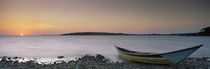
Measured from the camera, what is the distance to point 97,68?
33.8 ft

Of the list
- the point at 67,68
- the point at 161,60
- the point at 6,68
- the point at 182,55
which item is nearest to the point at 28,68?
the point at 6,68

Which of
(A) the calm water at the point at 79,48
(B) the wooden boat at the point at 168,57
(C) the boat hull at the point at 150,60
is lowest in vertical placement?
(A) the calm water at the point at 79,48

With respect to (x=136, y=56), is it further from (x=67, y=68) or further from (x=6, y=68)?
(x=6, y=68)

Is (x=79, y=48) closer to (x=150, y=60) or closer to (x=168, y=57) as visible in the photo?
(x=150, y=60)

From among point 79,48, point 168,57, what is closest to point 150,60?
point 168,57

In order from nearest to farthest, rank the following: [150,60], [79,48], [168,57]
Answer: [168,57]
[150,60]
[79,48]

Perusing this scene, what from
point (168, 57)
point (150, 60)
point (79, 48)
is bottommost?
point (79, 48)

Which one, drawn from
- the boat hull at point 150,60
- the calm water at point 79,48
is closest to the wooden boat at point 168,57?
the boat hull at point 150,60

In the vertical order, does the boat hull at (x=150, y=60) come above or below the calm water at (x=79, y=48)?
above

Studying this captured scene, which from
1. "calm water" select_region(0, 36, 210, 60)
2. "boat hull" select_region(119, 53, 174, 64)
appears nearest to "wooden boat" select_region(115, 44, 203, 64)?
"boat hull" select_region(119, 53, 174, 64)

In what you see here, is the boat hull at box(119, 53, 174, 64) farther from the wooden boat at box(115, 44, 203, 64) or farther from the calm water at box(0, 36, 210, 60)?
the calm water at box(0, 36, 210, 60)

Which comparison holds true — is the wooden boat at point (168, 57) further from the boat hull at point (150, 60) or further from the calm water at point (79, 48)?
the calm water at point (79, 48)

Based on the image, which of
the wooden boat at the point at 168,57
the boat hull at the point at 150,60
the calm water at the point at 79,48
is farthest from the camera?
the calm water at the point at 79,48

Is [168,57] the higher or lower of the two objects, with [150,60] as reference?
higher
